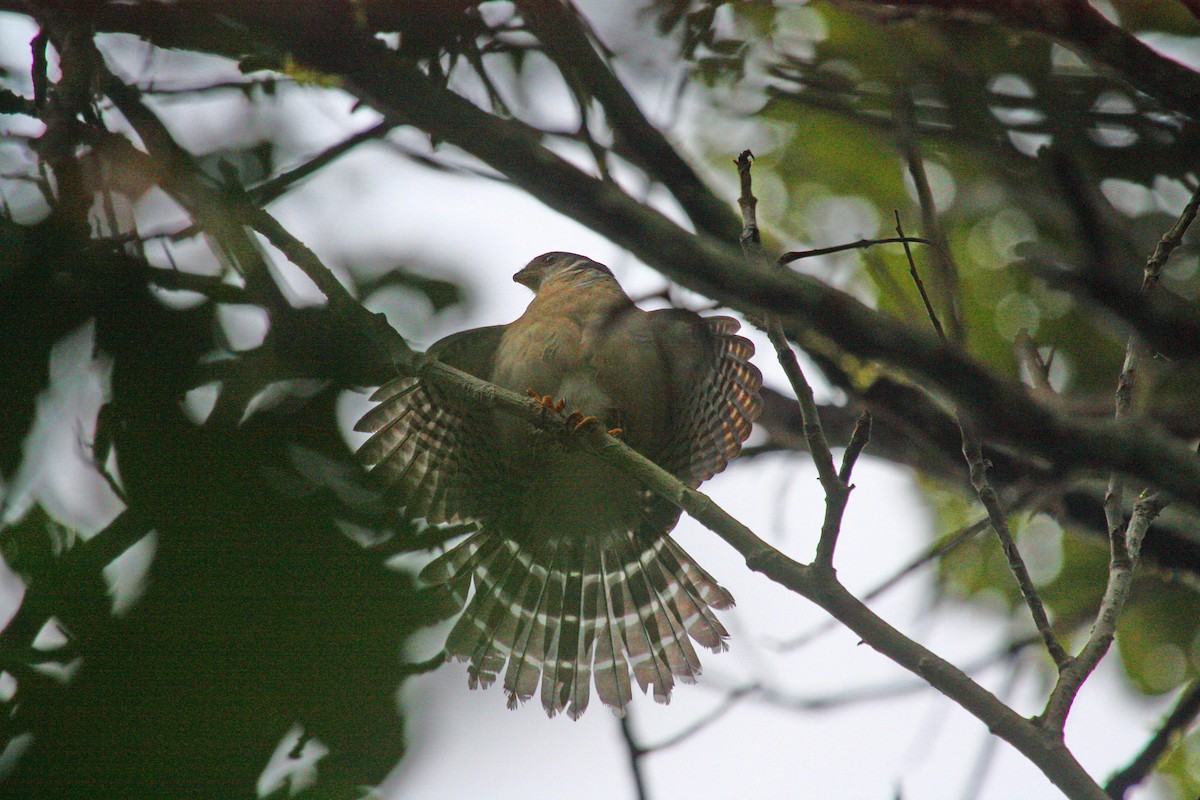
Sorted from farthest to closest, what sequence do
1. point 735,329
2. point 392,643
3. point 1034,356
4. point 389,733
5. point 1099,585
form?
point 1099,585, point 735,329, point 1034,356, point 389,733, point 392,643

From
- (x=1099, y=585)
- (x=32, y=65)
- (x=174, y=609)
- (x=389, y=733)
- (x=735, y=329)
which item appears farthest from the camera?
(x=1099, y=585)

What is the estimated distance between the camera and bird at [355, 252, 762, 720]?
15.4ft

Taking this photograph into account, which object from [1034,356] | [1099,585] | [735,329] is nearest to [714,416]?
[735,329]

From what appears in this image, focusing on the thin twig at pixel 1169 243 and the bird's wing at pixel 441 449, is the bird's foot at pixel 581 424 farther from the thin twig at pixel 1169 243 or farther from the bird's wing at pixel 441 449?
the thin twig at pixel 1169 243

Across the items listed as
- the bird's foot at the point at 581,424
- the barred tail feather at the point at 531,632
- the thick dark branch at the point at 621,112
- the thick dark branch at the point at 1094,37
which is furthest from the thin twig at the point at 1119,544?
the barred tail feather at the point at 531,632

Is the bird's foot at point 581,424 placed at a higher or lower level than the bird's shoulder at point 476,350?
lower

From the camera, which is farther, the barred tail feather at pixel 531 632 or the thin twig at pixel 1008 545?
the barred tail feather at pixel 531 632

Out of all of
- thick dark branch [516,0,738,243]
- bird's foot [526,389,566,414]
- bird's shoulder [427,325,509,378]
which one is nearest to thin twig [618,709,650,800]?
bird's foot [526,389,566,414]

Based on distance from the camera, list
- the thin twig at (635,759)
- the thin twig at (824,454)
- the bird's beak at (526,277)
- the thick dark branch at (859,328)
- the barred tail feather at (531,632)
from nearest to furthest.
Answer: the thick dark branch at (859,328), the thin twig at (824,454), the thin twig at (635,759), the barred tail feather at (531,632), the bird's beak at (526,277)

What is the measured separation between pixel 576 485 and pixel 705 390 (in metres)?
0.75

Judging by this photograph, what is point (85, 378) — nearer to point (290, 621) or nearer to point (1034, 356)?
point (290, 621)

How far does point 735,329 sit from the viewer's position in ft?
15.4

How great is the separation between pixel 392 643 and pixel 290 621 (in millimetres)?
187

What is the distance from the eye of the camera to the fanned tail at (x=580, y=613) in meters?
4.67
